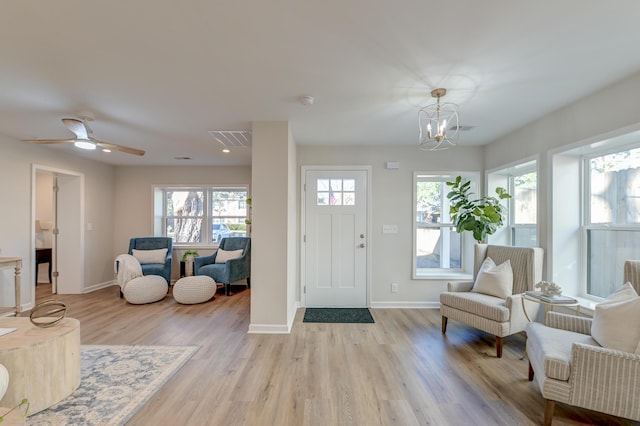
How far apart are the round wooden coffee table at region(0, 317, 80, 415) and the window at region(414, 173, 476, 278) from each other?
4118 mm

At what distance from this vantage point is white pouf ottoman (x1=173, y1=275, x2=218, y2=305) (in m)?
4.45

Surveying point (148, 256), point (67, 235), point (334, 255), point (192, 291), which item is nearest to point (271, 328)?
point (334, 255)

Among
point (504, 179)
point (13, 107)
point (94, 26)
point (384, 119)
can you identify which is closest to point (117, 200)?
point (13, 107)

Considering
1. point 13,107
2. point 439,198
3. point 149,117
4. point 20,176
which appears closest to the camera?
point 13,107

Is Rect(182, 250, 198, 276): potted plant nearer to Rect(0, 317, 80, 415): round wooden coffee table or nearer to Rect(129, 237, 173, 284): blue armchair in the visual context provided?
Rect(129, 237, 173, 284): blue armchair

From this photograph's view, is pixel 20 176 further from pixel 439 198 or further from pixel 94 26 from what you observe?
pixel 439 198

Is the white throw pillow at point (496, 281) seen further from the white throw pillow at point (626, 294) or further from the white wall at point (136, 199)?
the white wall at point (136, 199)

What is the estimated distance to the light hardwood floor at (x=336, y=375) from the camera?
6.34 ft

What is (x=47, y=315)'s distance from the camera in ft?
7.50

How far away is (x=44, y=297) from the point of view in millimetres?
4820

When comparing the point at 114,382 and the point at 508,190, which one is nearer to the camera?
the point at 114,382

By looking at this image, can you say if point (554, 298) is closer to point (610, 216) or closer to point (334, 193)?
point (610, 216)

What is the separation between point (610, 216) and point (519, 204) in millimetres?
1150

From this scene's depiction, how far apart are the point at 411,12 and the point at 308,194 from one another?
2.92m
